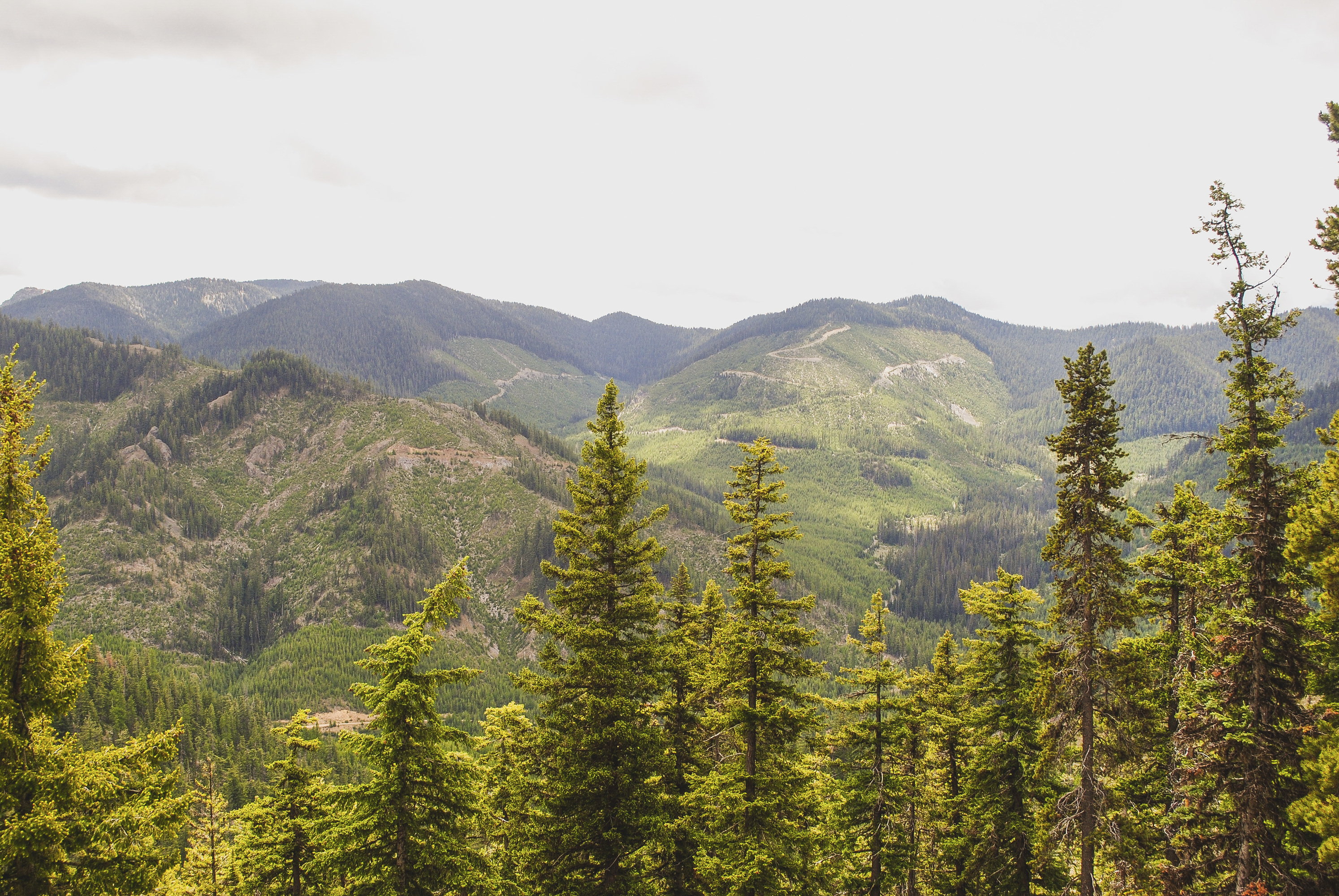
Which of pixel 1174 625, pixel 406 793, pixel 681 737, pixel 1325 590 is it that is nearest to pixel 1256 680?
pixel 1325 590

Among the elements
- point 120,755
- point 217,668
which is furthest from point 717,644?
point 217,668

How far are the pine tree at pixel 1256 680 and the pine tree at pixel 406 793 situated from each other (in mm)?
Result: 19524

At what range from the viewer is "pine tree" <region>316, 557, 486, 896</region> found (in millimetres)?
16312

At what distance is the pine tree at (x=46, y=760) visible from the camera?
12547 mm

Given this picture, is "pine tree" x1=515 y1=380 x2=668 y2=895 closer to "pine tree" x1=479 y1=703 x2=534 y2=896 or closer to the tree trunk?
"pine tree" x1=479 y1=703 x2=534 y2=896

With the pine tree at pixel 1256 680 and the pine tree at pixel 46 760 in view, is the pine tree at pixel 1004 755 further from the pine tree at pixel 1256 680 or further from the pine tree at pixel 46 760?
the pine tree at pixel 46 760

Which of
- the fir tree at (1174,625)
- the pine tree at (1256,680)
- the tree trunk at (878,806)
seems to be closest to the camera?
the pine tree at (1256,680)

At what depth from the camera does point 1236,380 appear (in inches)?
719

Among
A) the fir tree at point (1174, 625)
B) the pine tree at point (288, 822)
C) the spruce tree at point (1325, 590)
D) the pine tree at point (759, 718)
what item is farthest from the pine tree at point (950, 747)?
the pine tree at point (288, 822)

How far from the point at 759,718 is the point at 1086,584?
35.8 feet

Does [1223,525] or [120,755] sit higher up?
[1223,525]

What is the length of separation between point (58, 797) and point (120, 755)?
1.15 metres

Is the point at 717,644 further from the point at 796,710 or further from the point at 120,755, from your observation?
the point at 120,755

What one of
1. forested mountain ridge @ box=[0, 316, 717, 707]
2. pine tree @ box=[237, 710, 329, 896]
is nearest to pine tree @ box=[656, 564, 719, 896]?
pine tree @ box=[237, 710, 329, 896]
